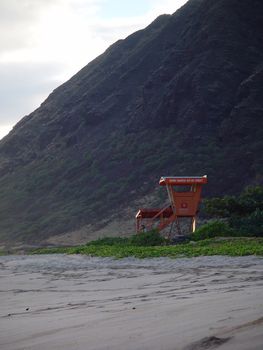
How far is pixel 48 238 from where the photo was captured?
54.1 metres

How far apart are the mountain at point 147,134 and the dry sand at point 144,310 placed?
38.6 m

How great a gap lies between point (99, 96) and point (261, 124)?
93.8 ft

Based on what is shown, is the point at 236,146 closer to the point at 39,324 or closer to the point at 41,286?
the point at 41,286

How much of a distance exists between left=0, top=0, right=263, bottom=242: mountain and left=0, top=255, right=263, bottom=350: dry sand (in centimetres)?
3861

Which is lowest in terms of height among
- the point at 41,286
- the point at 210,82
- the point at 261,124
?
the point at 41,286

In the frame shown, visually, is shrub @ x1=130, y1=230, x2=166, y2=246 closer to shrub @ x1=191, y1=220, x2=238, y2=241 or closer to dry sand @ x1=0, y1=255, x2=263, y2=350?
shrub @ x1=191, y1=220, x2=238, y2=241

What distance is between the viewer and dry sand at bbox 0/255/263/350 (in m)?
5.32

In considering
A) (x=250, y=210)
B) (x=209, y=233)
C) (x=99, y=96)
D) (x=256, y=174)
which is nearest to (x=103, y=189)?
(x=256, y=174)

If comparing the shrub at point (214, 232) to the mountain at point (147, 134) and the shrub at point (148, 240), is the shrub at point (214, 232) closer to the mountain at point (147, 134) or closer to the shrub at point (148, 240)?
the shrub at point (148, 240)

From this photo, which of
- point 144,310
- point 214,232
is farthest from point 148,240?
point 144,310

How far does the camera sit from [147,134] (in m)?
66.4

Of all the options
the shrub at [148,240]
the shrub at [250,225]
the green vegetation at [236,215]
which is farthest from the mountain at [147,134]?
the shrub at [250,225]

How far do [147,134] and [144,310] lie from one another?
59611 mm

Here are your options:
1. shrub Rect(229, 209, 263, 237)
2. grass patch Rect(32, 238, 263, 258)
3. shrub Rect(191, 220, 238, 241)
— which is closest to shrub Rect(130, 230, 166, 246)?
shrub Rect(191, 220, 238, 241)
